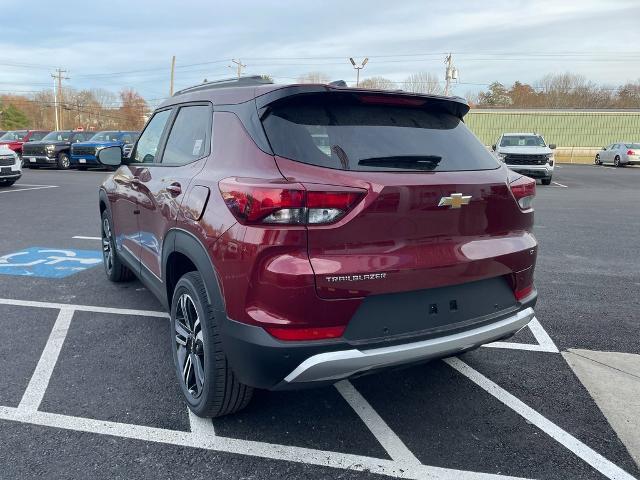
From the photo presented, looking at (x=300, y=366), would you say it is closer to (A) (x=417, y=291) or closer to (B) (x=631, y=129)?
(A) (x=417, y=291)

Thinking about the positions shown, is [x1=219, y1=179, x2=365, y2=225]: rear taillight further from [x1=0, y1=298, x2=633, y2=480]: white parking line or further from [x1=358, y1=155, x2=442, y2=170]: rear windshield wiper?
[x1=0, y1=298, x2=633, y2=480]: white parking line

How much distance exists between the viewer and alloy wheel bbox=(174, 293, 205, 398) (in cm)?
285

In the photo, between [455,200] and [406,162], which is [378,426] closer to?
[455,200]

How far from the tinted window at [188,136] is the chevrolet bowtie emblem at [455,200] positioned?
1334mm

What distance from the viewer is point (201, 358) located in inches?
113

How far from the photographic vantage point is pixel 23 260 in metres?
6.33

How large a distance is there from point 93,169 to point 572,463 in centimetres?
2423

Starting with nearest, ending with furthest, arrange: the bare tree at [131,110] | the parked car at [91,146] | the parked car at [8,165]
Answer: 1. the parked car at [8,165]
2. the parked car at [91,146]
3. the bare tree at [131,110]

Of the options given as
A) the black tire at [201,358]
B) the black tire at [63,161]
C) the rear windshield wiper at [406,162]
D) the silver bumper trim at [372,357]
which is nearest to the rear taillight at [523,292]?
the silver bumper trim at [372,357]

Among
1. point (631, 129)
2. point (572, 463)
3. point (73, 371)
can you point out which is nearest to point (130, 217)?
point (73, 371)

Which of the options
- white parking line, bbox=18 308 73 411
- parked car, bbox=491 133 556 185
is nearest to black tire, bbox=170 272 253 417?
white parking line, bbox=18 308 73 411

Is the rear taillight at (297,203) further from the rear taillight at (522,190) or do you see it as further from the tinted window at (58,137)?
the tinted window at (58,137)

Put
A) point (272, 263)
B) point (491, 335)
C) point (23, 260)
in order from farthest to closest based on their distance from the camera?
point (23, 260)
point (491, 335)
point (272, 263)

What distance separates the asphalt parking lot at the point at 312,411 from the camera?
2.50 meters
